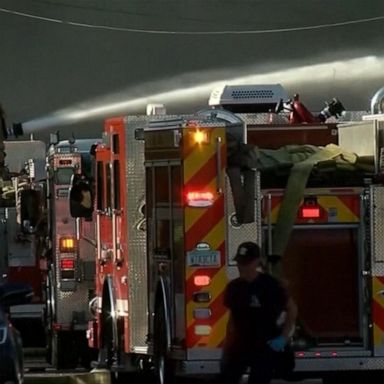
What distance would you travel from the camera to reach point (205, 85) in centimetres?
3941

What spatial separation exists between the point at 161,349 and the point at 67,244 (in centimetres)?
601

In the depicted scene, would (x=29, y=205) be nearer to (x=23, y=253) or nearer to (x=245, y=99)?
(x=245, y=99)

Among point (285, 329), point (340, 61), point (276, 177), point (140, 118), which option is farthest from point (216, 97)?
point (340, 61)

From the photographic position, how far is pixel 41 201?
Answer: 2111cm

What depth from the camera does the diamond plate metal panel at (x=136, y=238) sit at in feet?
46.9

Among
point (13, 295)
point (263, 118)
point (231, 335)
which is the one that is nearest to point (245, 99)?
point (263, 118)

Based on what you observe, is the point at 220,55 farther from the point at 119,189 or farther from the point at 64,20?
the point at 119,189

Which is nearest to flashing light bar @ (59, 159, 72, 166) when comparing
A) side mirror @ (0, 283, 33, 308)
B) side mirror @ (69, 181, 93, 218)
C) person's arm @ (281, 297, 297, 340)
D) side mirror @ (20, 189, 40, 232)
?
side mirror @ (20, 189, 40, 232)

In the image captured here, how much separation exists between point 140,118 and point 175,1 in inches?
996

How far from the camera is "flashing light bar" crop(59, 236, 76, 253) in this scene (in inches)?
Answer: 748

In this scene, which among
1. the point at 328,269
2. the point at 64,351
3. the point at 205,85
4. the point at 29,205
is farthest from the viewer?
the point at 205,85

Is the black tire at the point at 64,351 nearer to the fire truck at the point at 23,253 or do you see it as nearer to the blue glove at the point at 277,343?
the fire truck at the point at 23,253

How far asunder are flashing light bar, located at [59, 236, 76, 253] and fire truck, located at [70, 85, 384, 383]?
16.8 ft

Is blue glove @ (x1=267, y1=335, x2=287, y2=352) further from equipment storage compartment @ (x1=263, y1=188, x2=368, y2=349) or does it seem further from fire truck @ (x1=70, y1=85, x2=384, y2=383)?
equipment storage compartment @ (x1=263, y1=188, x2=368, y2=349)
